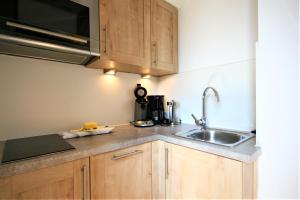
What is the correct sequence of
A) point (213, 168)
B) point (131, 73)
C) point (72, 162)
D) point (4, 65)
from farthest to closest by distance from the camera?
point (131, 73) < point (4, 65) < point (213, 168) < point (72, 162)

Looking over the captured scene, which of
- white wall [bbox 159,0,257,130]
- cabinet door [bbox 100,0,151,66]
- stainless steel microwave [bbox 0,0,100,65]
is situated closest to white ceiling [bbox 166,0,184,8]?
white wall [bbox 159,0,257,130]

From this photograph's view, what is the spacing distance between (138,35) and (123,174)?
1.16 m

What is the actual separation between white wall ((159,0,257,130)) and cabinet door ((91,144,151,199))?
2.61 feet

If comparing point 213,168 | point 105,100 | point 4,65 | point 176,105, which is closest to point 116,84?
point 105,100

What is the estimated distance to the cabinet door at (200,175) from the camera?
89cm

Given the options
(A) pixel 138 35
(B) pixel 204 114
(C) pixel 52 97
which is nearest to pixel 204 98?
(B) pixel 204 114

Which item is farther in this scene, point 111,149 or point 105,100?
point 105,100

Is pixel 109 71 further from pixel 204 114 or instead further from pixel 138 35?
pixel 204 114

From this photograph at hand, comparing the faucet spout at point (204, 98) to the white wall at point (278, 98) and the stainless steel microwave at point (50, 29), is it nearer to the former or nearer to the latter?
the white wall at point (278, 98)

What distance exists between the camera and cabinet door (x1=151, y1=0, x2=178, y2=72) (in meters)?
1.57

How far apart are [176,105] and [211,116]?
0.44 meters

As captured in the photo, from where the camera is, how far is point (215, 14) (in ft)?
4.96

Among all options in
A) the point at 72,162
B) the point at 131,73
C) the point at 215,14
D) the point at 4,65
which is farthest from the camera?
the point at 131,73

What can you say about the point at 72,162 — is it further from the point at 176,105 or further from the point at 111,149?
the point at 176,105
